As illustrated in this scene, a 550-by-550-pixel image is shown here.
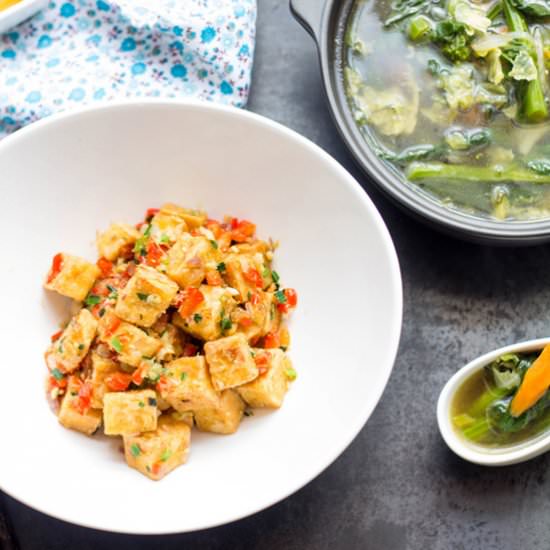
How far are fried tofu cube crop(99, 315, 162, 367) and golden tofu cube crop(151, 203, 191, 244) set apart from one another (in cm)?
30

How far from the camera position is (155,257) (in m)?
2.44

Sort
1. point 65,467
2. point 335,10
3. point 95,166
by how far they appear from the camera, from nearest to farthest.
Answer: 1. point 65,467
2. point 95,166
3. point 335,10

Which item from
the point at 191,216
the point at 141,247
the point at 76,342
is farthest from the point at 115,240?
the point at 76,342

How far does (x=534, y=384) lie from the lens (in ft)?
8.31

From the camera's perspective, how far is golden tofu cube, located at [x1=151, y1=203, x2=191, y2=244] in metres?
2.50

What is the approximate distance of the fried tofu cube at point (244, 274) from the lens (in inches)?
96.8

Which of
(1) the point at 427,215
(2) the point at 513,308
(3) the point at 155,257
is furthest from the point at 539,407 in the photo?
(3) the point at 155,257

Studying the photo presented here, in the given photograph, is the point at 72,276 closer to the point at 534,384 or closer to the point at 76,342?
the point at 76,342

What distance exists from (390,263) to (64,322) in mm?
1066

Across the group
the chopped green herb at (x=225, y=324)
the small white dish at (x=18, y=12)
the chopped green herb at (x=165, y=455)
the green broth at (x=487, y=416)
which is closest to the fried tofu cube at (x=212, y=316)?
the chopped green herb at (x=225, y=324)

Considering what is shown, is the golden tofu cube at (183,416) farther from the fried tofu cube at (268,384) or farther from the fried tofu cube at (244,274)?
the fried tofu cube at (244,274)

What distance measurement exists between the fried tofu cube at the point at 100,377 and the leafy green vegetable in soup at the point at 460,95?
3.90 ft

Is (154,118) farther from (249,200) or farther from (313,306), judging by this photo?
(313,306)

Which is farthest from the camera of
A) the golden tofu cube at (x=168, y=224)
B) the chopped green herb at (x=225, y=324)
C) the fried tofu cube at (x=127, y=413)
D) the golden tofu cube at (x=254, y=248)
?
the golden tofu cube at (x=254, y=248)
